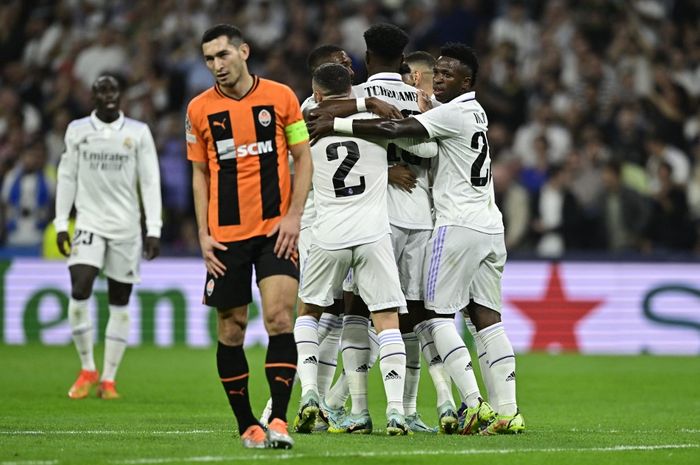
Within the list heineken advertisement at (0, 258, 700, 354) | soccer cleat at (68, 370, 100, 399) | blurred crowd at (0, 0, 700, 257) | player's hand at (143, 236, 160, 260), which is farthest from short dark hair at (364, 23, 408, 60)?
blurred crowd at (0, 0, 700, 257)

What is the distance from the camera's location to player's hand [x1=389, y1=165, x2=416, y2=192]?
9.38 metres

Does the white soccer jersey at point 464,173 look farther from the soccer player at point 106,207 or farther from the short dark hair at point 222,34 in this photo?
the soccer player at point 106,207

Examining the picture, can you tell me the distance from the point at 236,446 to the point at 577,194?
12326mm

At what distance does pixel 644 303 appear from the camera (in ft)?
59.8

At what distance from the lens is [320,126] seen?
8.99 meters

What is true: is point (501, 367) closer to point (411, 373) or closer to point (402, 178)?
point (411, 373)

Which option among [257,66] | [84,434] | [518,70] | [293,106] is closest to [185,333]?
[257,66]

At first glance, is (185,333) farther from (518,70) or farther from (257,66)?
(518,70)

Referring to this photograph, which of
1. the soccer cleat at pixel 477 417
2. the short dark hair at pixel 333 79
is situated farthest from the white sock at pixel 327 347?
the short dark hair at pixel 333 79

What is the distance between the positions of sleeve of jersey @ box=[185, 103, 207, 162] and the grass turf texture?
172cm

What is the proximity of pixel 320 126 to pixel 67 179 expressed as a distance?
4.62 meters

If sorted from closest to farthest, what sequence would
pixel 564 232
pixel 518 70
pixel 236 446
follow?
pixel 236 446, pixel 564 232, pixel 518 70

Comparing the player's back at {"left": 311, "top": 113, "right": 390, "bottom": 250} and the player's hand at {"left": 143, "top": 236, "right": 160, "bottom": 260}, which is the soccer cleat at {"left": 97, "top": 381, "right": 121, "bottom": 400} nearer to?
the player's hand at {"left": 143, "top": 236, "right": 160, "bottom": 260}

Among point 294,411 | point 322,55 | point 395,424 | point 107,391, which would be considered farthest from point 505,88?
point 395,424
